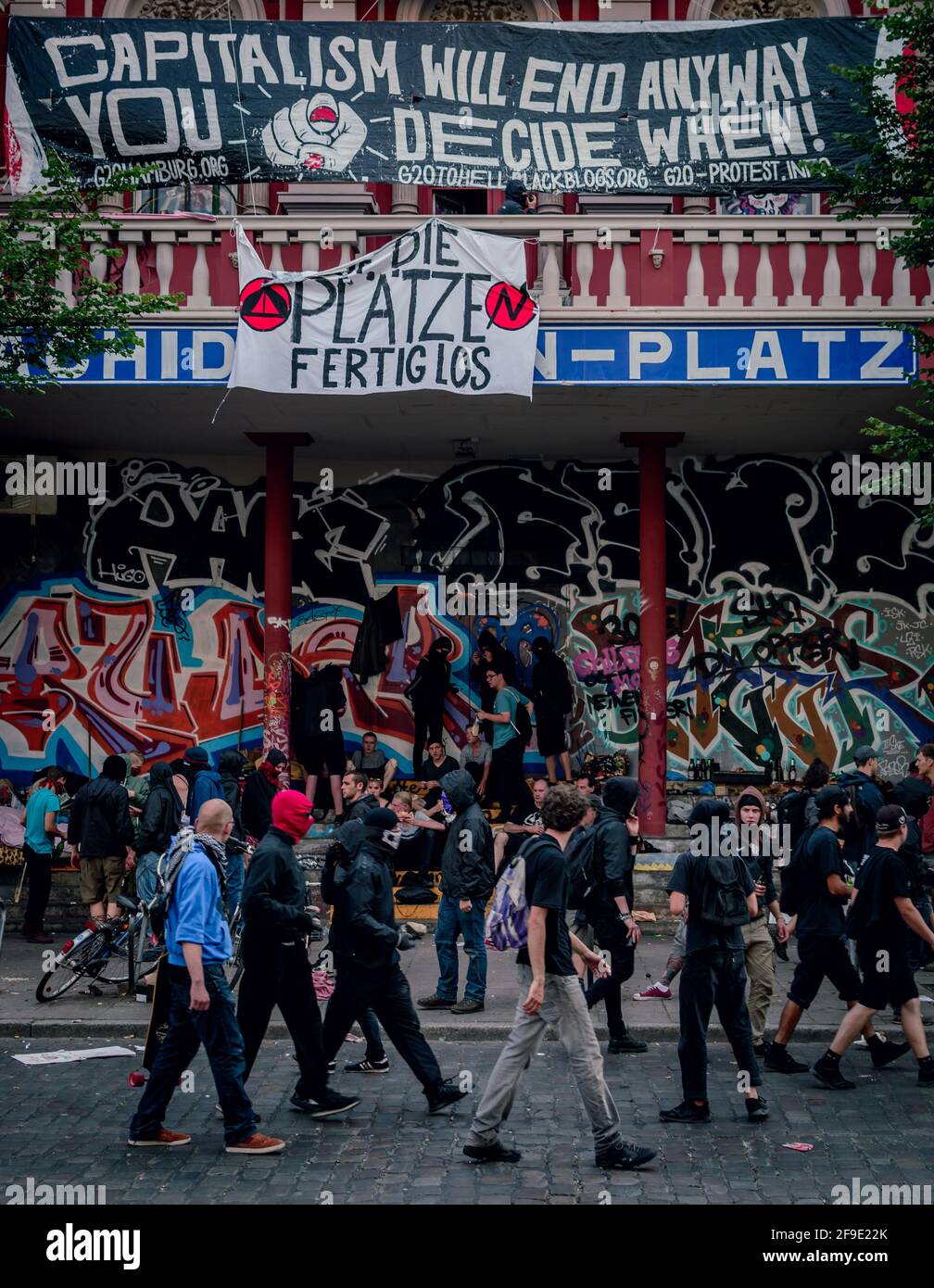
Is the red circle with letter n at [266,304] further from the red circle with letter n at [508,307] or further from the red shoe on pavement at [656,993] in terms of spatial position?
the red shoe on pavement at [656,993]

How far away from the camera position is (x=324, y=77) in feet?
47.0

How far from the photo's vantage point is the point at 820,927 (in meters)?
8.91

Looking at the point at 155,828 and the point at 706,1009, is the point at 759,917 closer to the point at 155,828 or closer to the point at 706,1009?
the point at 706,1009

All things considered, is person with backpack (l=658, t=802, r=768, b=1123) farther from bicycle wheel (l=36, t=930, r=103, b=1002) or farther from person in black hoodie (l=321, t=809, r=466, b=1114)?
bicycle wheel (l=36, t=930, r=103, b=1002)

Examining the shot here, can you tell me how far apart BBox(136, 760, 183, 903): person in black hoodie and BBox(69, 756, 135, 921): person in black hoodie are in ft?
1.90

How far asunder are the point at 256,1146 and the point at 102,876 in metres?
5.61

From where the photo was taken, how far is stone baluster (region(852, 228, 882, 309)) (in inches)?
555

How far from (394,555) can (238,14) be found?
7.13m

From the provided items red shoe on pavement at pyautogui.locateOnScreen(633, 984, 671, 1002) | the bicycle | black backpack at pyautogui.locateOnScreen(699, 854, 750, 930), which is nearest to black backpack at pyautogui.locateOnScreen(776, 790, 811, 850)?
red shoe on pavement at pyautogui.locateOnScreen(633, 984, 671, 1002)

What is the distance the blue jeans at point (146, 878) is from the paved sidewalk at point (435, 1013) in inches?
34.3

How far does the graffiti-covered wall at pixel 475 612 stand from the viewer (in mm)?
17438
